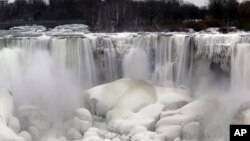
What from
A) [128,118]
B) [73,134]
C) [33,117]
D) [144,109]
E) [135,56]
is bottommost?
[73,134]

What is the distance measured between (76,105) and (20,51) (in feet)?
15.7

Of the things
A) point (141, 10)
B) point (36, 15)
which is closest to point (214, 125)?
point (141, 10)

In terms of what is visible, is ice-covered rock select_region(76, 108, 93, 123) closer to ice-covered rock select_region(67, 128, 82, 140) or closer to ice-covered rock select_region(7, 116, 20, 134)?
ice-covered rock select_region(67, 128, 82, 140)

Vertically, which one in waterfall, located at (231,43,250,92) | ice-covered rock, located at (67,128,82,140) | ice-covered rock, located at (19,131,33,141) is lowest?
ice-covered rock, located at (67,128,82,140)

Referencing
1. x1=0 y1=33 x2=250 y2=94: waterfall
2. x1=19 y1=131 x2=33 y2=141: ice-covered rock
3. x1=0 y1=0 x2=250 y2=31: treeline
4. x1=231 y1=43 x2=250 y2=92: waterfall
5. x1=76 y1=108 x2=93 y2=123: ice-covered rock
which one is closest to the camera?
x1=19 y1=131 x2=33 y2=141: ice-covered rock

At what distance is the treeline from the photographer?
44.0m

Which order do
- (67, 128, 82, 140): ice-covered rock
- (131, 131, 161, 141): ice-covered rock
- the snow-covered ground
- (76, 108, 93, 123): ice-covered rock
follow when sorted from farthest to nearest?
(76, 108, 93, 123): ice-covered rock
(67, 128, 82, 140): ice-covered rock
the snow-covered ground
(131, 131, 161, 141): ice-covered rock

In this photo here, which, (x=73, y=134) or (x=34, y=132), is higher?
(x=34, y=132)

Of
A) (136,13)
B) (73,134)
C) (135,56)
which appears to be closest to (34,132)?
(73,134)

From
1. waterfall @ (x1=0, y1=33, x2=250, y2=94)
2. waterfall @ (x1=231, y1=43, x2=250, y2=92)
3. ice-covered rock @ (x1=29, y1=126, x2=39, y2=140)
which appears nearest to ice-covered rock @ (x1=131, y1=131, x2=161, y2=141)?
ice-covered rock @ (x1=29, y1=126, x2=39, y2=140)

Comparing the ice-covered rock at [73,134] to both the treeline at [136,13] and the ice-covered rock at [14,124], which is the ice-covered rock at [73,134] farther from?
the treeline at [136,13]

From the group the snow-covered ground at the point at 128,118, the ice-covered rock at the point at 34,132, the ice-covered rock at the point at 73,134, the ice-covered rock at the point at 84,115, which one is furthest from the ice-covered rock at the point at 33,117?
the ice-covered rock at the point at 84,115

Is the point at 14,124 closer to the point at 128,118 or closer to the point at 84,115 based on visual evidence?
the point at 84,115

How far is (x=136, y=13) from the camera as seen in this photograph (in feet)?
172
